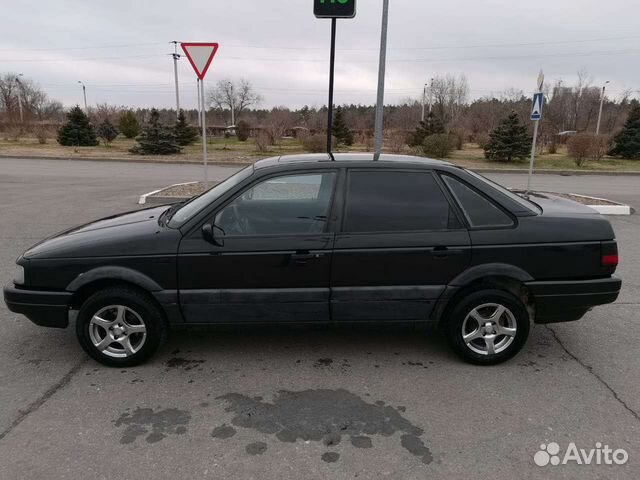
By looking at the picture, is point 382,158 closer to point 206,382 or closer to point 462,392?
point 462,392

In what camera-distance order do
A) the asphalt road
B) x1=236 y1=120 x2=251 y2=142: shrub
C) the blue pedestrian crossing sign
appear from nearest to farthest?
the asphalt road
the blue pedestrian crossing sign
x1=236 y1=120 x2=251 y2=142: shrub

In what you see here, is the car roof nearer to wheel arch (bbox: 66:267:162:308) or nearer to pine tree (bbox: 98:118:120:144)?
wheel arch (bbox: 66:267:162:308)

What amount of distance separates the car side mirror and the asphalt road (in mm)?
829

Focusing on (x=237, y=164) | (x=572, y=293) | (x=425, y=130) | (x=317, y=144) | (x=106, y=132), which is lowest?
(x=572, y=293)

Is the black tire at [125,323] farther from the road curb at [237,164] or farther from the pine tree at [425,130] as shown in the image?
the pine tree at [425,130]

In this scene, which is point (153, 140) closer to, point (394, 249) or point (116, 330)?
point (116, 330)

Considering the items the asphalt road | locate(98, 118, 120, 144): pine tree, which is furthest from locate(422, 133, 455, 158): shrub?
locate(98, 118, 120, 144): pine tree

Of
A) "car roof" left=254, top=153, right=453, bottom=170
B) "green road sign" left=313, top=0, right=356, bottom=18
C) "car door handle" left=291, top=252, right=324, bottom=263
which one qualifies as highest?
"green road sign" left=313, top=0, right=356, bottom=18

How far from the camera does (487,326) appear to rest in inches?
137

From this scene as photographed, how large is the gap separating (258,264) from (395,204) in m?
1.13

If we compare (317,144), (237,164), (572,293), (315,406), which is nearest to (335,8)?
(572,293)

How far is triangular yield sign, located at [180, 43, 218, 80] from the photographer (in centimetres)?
840

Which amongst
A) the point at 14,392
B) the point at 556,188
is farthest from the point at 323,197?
the point at 556,188

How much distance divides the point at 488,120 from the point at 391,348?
142 feet
